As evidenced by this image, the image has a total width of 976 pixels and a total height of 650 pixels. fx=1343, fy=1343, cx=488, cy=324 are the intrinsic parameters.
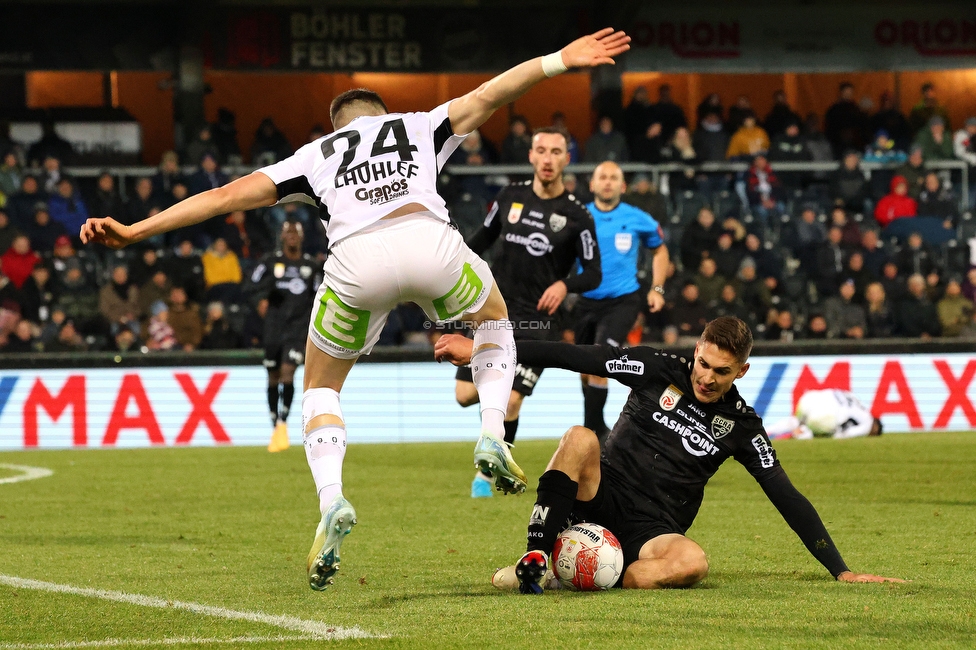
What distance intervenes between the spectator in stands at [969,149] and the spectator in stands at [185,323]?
11736 mm

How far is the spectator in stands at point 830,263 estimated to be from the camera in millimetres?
17828

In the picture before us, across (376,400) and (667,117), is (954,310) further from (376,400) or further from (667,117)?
(376,400)

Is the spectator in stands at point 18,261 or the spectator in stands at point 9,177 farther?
the spectator in stands at point 9,177

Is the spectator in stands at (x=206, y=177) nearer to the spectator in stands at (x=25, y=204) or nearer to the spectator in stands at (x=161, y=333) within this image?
the spectator in stands at (x=25, y=204)

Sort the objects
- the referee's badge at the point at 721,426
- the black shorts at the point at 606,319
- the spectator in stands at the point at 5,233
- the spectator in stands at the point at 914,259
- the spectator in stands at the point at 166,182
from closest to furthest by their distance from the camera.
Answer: the referee's badge at the point at 721,426, the black shorts at the point at 606,319, the spectator in stands at the point at 5,233, the spectator in stands at the point at 914,259, the spectator in stands at the point at 166,182

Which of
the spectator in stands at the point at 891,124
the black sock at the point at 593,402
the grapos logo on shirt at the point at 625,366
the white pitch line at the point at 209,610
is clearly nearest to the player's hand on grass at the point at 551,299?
the black sock at the point at 593,402

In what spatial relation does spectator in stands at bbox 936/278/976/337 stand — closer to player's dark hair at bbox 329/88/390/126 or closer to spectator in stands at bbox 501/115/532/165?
spectator in stands at bbox 501/115/532/165

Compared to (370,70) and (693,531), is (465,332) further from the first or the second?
(370,70)

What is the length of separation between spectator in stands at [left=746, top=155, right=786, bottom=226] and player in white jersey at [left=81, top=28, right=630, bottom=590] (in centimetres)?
1407

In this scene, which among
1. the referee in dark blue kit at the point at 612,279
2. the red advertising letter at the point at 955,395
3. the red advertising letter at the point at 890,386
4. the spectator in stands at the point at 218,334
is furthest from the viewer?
the spectator in stands at the point at 218,334

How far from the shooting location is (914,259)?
18109mm

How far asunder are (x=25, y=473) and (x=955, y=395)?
10195mm

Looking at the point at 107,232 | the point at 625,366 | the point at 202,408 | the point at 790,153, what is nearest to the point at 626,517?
the point at 625,366

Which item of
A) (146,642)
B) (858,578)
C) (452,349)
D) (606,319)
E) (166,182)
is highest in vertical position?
(166,182)
